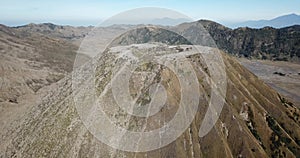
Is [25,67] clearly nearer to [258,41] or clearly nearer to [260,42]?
[258,41]

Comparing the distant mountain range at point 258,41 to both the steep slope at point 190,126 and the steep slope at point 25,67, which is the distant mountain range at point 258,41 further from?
the steep slope at point 190,126

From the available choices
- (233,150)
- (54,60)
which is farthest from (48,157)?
(54,60)

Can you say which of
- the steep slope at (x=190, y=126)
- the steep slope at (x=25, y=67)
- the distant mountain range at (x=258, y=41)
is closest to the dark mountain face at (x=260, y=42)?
the distant mountain range at (x=258, y=41)

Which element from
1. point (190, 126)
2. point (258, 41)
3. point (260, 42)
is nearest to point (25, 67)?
point (190, 126)

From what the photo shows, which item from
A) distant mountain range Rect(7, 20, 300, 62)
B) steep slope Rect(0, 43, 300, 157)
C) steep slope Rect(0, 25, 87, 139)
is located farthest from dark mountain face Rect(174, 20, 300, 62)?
steep slope Rect(0, 43, 300, 157)

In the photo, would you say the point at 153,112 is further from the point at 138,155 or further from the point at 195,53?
the point at 195,53

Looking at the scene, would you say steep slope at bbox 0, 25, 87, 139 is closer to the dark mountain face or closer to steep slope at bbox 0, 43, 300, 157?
steep slope at bbox 0, 43, 300, 157
